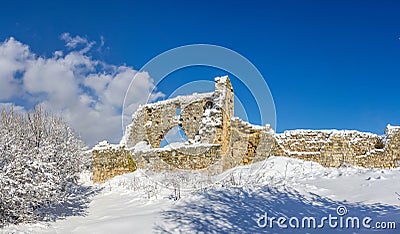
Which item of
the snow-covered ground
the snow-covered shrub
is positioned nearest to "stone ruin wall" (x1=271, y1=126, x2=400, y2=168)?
the snow-covered ground

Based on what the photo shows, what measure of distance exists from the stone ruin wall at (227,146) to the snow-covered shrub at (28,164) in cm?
476

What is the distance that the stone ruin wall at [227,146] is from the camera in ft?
41.4

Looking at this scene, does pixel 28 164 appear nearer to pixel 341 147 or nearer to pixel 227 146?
pixel 227 146

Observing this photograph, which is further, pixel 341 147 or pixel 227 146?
pixel 341 147

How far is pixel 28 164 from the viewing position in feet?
21.5

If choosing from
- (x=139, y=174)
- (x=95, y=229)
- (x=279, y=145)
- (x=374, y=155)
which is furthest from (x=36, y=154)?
(x=374, y=155)

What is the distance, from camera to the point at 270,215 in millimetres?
5523

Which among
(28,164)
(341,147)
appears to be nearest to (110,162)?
(28,164)

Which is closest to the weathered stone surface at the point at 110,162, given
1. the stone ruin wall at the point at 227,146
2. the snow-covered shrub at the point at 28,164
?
the stone ruin wall at the point at 227,146

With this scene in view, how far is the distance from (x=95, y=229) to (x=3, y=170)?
210cm

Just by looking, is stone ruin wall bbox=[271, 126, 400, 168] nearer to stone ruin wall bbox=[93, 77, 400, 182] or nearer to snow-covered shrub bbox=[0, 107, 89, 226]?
stone ruin wall bbox=[93, 77, 400, 182]

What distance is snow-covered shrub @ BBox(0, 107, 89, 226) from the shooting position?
6.21 m

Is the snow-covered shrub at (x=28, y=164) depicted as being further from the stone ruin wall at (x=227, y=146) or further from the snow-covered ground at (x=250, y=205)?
the stone ruin wall at (x=227, y=146)

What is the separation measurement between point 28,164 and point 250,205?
450 cm
